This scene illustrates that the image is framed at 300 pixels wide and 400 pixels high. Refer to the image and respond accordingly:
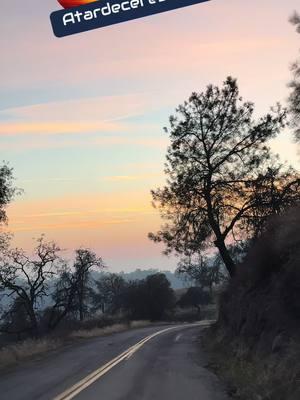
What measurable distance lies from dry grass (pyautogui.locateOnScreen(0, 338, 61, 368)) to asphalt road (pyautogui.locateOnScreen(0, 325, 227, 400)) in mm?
1023

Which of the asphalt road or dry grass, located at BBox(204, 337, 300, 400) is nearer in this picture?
dry grass, located at BBox(204, 337, 300, 400)

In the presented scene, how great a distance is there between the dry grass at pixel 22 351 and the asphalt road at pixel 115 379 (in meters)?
1.02

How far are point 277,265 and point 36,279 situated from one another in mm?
31158

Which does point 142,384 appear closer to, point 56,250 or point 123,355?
point 123,355

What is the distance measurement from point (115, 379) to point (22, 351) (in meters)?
9.96

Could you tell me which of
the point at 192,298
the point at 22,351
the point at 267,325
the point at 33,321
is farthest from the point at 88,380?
the point at 192,298

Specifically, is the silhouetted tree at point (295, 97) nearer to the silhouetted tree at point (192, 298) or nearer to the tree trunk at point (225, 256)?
the tree trunk at point (225, 256)

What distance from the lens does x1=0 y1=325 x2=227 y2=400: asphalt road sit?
12023mm

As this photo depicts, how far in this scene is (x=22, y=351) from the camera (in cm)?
2325

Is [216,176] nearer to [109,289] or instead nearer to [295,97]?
[295,97]

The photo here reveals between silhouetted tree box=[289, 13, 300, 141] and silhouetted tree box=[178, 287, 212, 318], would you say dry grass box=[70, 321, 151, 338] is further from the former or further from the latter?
silhouetted tree box=[178, 287, 212, 318]

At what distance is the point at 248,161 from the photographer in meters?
30.0

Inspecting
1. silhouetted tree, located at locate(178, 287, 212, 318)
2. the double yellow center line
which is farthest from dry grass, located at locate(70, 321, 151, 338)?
silhouetted tree, located at locate(178, 287, 212, 318)

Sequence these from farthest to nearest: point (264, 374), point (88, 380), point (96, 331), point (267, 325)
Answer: point (96, 331) → point (267, 325) → point (88, 380) → point (264, 374)
